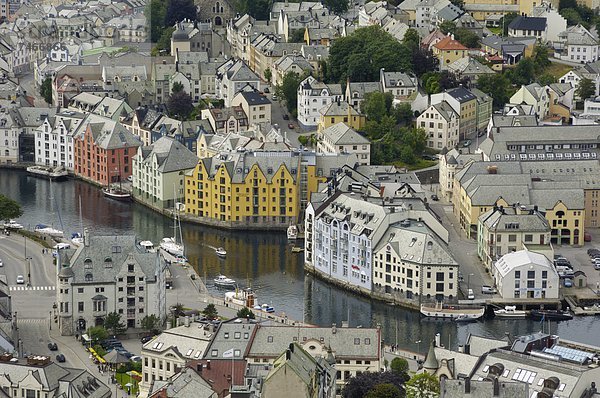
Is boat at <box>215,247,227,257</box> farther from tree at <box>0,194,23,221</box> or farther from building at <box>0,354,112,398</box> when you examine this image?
building at <box>0,354,112,398</box>

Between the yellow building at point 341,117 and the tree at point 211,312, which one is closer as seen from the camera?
the tree at point 211,312

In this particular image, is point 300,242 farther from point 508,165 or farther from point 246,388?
point 246,388

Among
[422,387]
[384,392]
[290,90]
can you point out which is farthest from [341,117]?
[422,387]

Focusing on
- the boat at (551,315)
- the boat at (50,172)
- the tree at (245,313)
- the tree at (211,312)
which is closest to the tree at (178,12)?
the boat at (50,172)

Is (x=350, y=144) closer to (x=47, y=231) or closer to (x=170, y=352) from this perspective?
(x=47, y=231)

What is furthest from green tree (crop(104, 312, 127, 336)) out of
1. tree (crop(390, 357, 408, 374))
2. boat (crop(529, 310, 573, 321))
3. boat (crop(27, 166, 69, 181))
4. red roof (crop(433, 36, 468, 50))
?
red roof (crop(433, 36, 468, 50))

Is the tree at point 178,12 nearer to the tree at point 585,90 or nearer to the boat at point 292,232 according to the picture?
the tree at point 585,90
